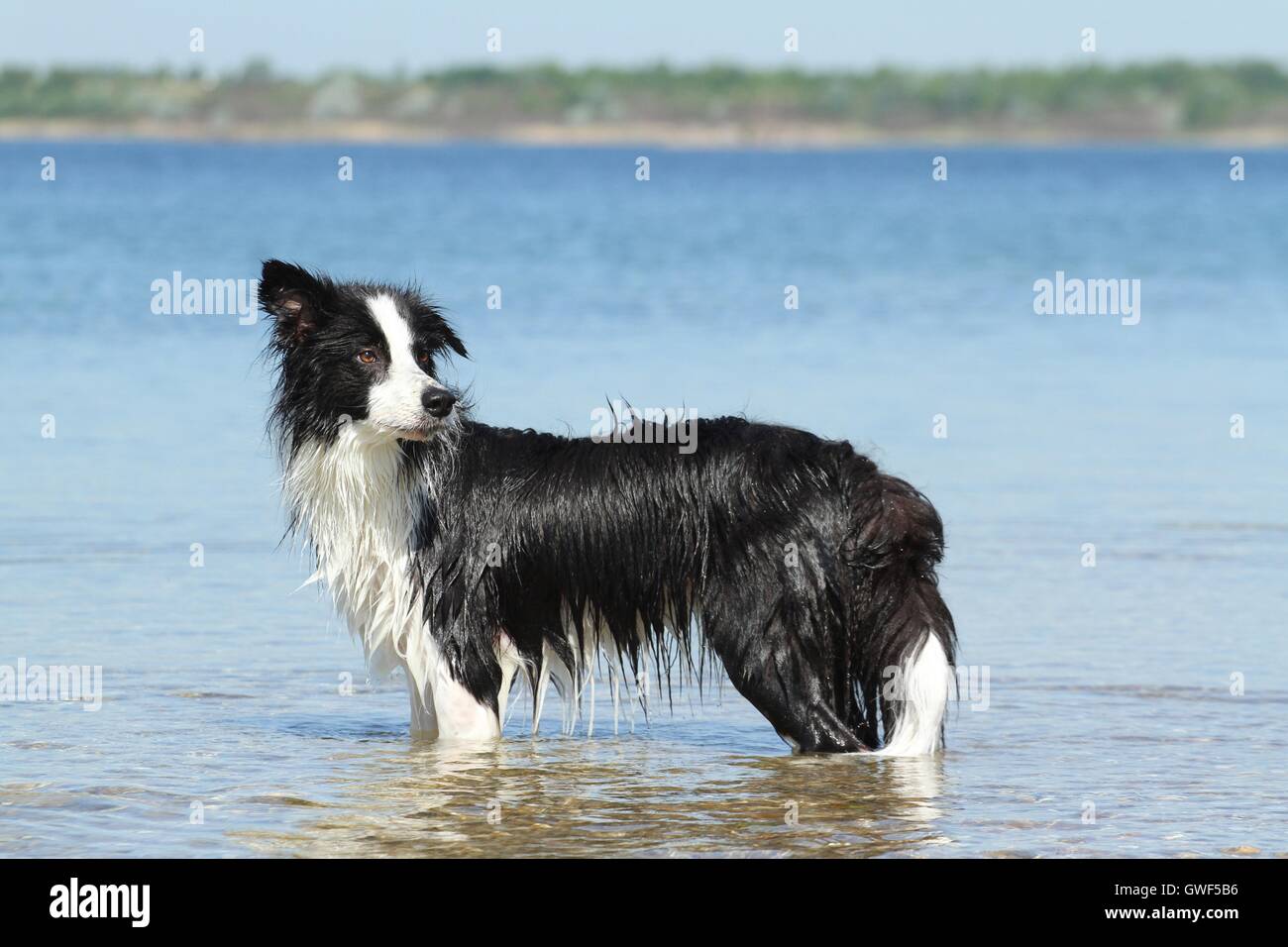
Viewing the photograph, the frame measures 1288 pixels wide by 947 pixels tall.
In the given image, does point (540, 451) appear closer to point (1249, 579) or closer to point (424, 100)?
point (1249, 579)

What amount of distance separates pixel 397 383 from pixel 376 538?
2.08 ft

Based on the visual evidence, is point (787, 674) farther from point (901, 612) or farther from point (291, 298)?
point (291, 298)

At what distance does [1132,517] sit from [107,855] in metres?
7.70

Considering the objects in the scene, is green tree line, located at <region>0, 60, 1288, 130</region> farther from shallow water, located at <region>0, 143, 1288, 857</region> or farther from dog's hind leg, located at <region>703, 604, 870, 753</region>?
dog's hind leg, located at <region>703, 604, 870, 753</region>

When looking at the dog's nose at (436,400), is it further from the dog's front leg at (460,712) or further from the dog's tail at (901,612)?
the dog's tail at (901,612)

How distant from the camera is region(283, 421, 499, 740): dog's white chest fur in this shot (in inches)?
288

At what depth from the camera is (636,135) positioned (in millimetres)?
109688

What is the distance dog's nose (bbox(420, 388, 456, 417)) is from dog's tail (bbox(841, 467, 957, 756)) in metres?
1.52

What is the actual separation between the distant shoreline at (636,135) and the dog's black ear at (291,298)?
9076 cm

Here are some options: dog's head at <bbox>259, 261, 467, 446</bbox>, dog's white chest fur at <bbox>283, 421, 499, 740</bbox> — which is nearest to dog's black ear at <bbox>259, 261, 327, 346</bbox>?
dog's head at <bbox>259, 261, 467, 446</bbox>

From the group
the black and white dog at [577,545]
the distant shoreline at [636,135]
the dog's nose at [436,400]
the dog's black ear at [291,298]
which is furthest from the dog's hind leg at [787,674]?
the distant shoreline at [636,135]

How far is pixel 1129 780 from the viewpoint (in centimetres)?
707

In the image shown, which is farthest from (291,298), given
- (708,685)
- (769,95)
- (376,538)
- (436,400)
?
(769,95)

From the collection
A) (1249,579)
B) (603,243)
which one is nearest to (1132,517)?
(1249,579)
